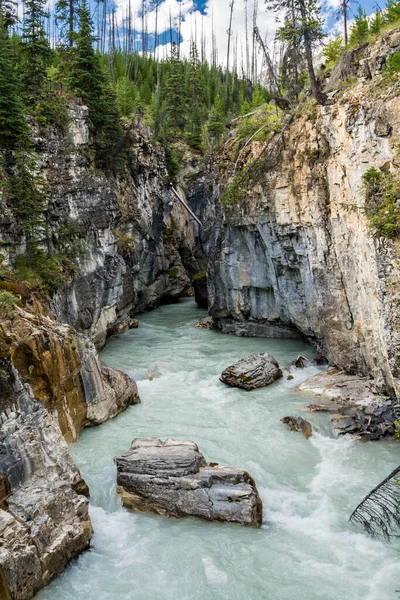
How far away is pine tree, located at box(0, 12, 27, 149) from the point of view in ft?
53.7

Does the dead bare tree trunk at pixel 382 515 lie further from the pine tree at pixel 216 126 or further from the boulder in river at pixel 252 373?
the pine tree at pixel 216 126

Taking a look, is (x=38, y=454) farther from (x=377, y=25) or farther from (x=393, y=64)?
(x=377, y=25)

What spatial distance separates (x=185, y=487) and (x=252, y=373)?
7.93 meters

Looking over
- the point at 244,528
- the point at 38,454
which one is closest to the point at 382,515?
the point at 244,528

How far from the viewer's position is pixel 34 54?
2073cm

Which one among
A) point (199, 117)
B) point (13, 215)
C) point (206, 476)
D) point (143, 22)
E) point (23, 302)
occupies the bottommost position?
point (206, 476)

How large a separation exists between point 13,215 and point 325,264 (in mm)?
12099

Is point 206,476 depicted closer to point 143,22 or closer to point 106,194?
point 106,194

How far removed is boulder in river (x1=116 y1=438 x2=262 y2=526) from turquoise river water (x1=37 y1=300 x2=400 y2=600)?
0.73ft

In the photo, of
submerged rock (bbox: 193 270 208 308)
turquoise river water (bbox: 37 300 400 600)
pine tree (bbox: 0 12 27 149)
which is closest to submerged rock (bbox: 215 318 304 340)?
submerged rock (bbox: 193 270 208 308)

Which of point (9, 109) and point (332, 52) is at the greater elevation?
point (332, 52)

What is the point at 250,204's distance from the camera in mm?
22094

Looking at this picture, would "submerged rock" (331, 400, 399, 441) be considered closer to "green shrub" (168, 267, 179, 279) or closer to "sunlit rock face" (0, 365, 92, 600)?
"sunlit rock face" (0, 365, 92, 600)

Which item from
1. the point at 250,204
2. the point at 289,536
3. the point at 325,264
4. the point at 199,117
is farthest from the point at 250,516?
the point at 199,117
